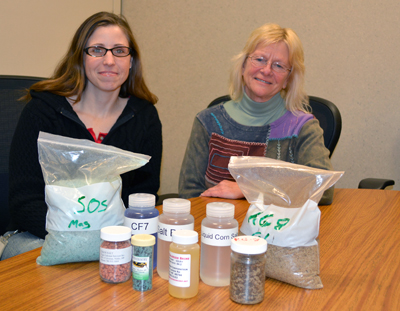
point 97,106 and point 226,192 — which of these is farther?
point 97,106

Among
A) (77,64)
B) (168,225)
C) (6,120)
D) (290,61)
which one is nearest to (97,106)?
(77,64)

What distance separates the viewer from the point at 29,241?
1.15 meters

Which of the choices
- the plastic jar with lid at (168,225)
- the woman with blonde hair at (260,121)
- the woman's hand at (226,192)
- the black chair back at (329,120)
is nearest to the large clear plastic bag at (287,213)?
the plastic jar with lid at (168,225)

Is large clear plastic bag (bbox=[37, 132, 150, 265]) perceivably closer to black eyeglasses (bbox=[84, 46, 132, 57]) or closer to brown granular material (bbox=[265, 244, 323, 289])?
brown granular material (bbox=[265, 244, 323, 289])

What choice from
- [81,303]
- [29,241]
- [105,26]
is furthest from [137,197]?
[105,26]

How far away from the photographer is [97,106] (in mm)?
1610

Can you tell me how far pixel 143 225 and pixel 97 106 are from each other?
0.93 metres

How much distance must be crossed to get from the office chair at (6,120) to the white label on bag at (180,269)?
1.07 meters

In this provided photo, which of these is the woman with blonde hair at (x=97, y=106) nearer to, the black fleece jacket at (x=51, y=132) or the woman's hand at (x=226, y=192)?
the black fleece jacket at (x=51, y=132)

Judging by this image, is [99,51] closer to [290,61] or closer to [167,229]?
[290,61]

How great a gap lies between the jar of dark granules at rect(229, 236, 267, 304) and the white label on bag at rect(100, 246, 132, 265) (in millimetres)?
206

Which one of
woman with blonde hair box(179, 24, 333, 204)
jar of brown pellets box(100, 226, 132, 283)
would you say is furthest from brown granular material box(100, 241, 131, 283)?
woman with blonde hair box(179, 24, 333, 204)

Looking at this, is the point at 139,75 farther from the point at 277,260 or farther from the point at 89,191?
the point at 277,260

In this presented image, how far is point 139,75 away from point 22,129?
0.55 m
